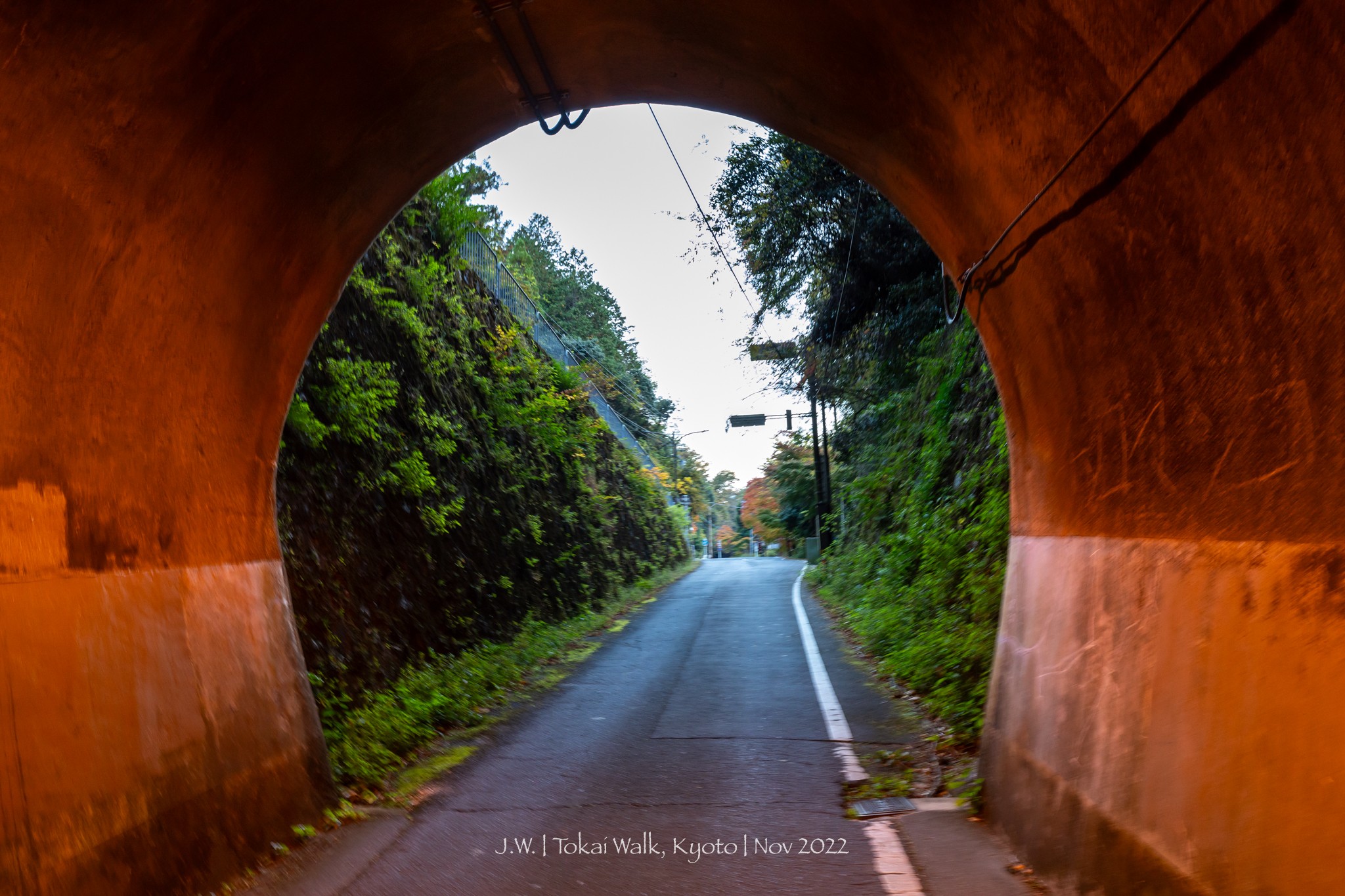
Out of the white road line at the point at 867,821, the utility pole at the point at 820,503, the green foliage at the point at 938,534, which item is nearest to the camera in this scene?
the white road line at the point at 867,821

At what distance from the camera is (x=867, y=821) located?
5617 millimetres

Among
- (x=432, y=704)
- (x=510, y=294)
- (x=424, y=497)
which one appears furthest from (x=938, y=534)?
(x=510, y=294)

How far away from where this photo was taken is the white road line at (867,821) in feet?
15.1

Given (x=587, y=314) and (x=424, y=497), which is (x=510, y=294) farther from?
(x=587, y=314)

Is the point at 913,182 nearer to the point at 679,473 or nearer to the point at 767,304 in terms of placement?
the point at 767,304

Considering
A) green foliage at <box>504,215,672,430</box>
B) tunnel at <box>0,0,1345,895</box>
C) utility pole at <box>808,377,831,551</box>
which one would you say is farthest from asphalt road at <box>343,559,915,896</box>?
green foliage at <box>504,215,672,430</box>

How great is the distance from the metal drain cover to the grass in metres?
3.03

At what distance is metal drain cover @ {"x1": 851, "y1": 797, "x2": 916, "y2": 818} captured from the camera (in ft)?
18.9

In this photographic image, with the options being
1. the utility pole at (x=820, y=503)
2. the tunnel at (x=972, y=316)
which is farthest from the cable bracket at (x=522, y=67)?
the utility pole at (x=820, y=503)

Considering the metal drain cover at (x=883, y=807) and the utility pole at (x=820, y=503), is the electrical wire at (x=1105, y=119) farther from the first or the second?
the utility pole at (x=820, y=503)

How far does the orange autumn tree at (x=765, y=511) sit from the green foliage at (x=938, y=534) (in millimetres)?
25805

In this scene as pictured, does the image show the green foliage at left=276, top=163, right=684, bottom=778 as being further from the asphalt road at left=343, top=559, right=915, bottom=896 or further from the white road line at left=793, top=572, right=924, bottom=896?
the white road line at left=793, top=572, right=924, bottom=896

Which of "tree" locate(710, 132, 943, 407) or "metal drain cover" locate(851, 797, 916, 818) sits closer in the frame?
"metal drain cover" locate(851, 797, 916, 818)

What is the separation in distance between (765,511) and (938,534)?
145 ft
